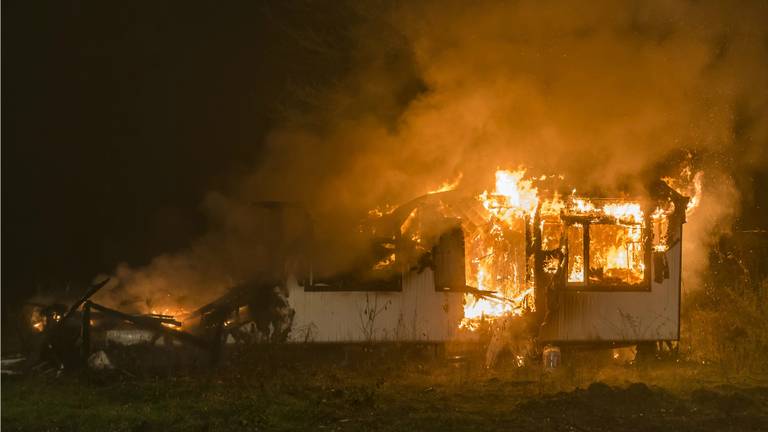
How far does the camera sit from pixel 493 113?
564 inches

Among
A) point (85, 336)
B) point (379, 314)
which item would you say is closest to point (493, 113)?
point (379, 314)

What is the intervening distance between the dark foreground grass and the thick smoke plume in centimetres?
257

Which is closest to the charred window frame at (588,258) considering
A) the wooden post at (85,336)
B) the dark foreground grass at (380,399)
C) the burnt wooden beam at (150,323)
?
the dark foreground grass at (380,399)

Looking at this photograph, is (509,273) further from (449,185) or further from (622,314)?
(622,314)

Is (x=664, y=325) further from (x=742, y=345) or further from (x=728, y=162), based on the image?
(x=728, y=162)

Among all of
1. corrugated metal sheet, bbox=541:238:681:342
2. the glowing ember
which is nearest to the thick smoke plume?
the glowing ember

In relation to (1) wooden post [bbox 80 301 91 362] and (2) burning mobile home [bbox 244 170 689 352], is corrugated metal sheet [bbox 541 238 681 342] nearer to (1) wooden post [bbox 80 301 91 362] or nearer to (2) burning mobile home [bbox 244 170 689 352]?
(2) burning mobile home [bbox 244 170 689 352]

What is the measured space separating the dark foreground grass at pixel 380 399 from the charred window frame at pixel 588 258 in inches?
58.2

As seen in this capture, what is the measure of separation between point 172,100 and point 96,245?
14.6 ft

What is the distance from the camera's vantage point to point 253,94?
20.5 metres

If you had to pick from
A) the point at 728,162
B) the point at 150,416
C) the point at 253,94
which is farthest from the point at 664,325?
the point at 253,94

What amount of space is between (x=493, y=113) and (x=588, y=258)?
3.16 metres

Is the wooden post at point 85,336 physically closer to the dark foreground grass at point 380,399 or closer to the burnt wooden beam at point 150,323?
the burnt wooden beam at point 150,323

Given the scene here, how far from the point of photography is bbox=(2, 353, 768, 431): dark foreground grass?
923cm
